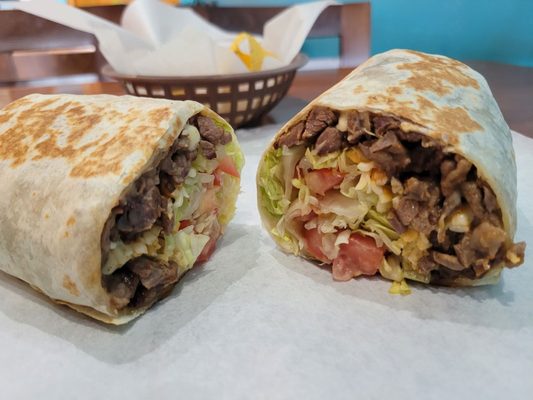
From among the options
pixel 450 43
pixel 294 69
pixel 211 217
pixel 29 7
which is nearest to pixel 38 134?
pixel 211 217

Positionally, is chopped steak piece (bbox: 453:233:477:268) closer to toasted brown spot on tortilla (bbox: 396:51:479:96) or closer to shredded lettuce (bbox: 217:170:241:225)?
toasted brown spot on tortilla (bbox: 396:51:479:96)

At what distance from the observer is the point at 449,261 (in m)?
1.63

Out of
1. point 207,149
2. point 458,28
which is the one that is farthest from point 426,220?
point 458,28

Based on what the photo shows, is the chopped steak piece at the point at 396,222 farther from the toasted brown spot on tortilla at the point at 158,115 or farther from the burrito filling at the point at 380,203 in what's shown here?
the toasted brown spot on tortilla at the point at 158,115

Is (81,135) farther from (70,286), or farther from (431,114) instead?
(431,114)

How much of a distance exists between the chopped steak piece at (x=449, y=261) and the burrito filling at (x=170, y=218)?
794 mm

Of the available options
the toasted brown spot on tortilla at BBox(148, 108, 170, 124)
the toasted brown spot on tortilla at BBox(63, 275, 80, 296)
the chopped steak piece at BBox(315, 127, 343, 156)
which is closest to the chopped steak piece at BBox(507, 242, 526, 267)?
the chopped steak piece at BBox(315, 127, 343, 156)

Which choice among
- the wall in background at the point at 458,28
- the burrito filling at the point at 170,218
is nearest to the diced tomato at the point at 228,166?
the burrito filling at the point at 170,218

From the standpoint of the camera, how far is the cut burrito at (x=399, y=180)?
60.2 inches

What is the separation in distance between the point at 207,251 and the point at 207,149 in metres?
0.39

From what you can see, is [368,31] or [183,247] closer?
[183,247]

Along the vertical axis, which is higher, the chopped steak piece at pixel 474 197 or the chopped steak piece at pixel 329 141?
the chopped steak piece at pixel 329 141

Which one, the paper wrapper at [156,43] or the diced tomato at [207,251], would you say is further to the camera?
the paper wrapper at [156,43]

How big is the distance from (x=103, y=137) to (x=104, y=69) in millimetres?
1764
